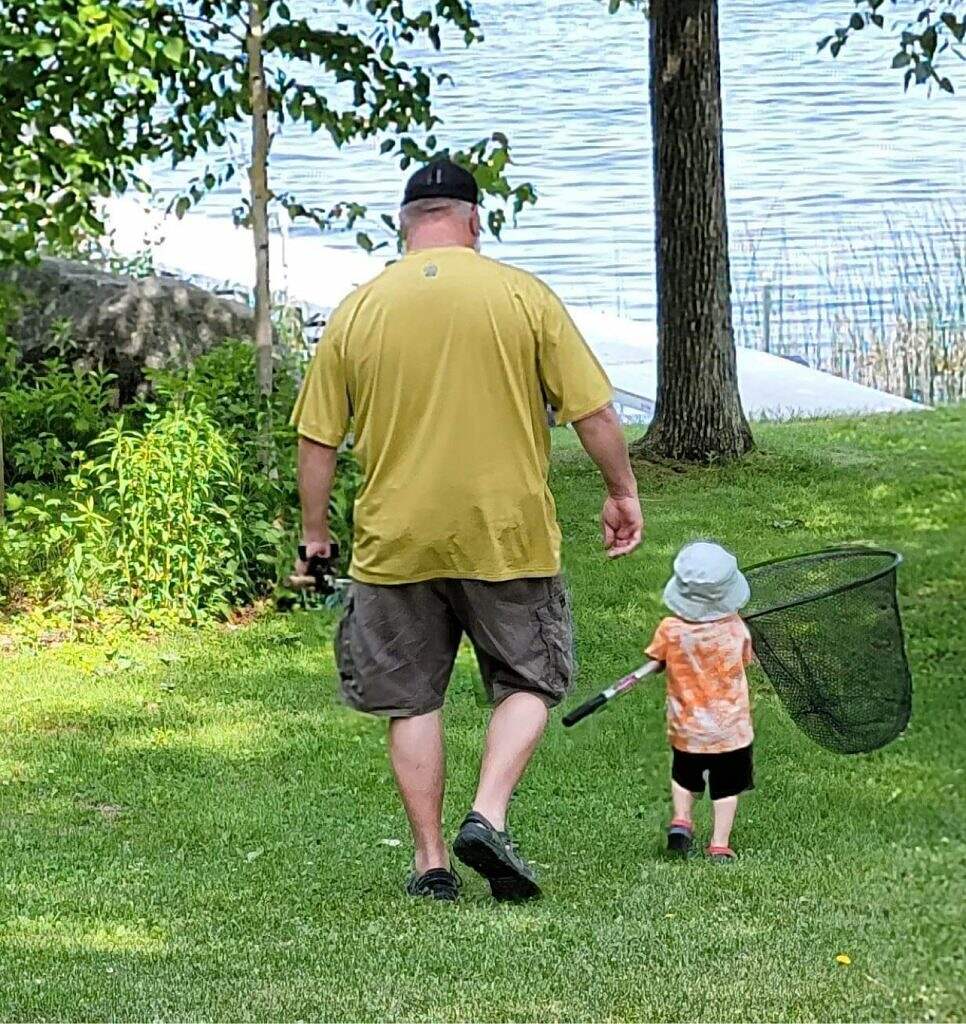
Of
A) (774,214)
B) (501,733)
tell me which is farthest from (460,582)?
(774,214)

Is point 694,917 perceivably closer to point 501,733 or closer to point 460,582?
point 501,733

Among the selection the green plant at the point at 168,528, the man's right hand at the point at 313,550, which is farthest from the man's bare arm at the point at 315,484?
the green plant at the point at 168,528

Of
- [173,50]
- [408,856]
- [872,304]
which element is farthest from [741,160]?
[408,856]

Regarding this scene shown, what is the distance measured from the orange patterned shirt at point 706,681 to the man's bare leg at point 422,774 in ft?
2.11

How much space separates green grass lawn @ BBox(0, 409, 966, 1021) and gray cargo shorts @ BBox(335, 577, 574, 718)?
48 cm

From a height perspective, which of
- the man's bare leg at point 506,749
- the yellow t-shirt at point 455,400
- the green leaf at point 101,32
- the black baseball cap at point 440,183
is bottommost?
the man's bare leg at point 506,749

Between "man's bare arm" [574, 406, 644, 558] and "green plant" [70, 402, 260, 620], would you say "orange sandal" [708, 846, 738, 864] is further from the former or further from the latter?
"green plant" [70, 402, 260, 620]

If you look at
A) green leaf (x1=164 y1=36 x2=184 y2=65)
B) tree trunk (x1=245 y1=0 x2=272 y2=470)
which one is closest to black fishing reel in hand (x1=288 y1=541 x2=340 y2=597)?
green leaf (x1=164 y1=36 x2=184 y2=65)

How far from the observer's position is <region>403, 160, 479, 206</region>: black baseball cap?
432cm

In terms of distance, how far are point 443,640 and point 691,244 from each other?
6.05m

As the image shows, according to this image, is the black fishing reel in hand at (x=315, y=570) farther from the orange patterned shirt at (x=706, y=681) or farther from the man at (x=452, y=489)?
the orange patterned shirt at (x=706, y=681)

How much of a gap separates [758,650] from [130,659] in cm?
308

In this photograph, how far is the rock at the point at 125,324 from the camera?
10227 millimetres

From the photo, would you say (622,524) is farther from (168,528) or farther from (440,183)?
(168,528)
